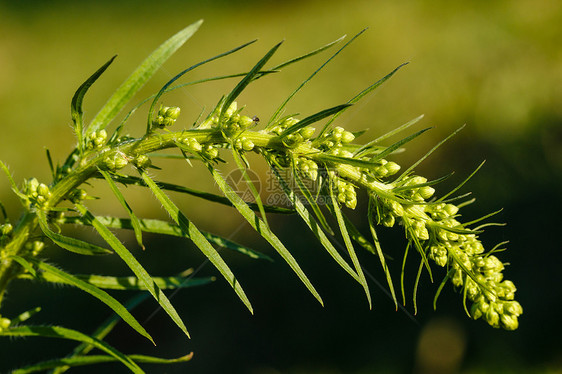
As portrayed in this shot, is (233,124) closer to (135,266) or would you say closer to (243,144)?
(243,144)

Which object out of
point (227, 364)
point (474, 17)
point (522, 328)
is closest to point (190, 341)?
point (227, 364)

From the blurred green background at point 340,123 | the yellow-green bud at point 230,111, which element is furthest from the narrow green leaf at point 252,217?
the blurred green background at point 340,123

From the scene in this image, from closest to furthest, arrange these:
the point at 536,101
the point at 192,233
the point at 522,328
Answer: the point at 192,233, the point at 522,328, the point at 536,101

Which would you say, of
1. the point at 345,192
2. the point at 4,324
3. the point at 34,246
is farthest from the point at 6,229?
the point at 345,192

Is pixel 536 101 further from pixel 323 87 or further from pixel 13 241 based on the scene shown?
pixel 13 241

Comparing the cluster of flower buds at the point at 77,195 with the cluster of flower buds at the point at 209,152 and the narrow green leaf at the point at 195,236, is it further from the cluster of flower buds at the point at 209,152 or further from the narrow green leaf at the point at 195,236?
the cluster of flower buds at the point at 209,152
